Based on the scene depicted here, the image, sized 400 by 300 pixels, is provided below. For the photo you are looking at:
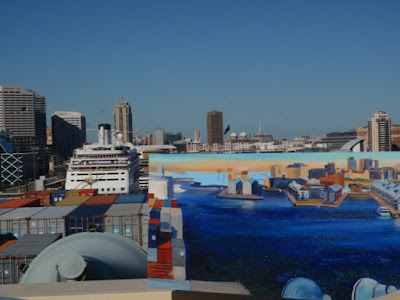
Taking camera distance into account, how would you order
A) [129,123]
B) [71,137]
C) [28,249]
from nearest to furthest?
[28,249] < [71,137] < [129,123]

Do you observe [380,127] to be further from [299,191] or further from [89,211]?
[299,191]

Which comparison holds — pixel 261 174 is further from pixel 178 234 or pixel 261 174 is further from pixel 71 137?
pixel 71 137

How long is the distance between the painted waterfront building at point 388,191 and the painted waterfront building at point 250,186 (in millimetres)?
711

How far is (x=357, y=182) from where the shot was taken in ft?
9.14

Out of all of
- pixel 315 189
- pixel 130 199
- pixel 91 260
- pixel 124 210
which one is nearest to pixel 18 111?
pixel 130 199

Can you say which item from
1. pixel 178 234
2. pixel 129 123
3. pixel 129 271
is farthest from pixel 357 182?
pixel 129 123

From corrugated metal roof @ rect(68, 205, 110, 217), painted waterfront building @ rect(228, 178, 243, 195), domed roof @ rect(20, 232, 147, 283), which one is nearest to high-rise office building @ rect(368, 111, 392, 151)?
corrugated metal roof @ rect(68, 205, 110, 217)

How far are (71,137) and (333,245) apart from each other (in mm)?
82208

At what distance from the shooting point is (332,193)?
9.06 feet

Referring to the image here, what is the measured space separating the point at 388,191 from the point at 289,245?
72 cm

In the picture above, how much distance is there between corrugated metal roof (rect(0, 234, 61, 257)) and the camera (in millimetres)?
7351

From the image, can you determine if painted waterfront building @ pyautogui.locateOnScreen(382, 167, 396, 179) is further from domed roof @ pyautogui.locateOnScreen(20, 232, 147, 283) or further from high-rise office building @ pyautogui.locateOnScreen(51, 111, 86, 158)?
high-rise office building @ pyautogui.locateOnScreen(51, 111, 86, 158)

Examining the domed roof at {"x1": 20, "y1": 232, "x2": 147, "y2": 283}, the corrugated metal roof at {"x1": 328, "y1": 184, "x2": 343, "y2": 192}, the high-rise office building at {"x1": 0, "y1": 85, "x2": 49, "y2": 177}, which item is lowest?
the domed roof at {"x1": 20, "y1": 232, "x2": 147, "y2": 283}

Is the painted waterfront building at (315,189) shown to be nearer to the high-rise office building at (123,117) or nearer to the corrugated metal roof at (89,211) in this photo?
the corrugated metal roof at (89,211)
